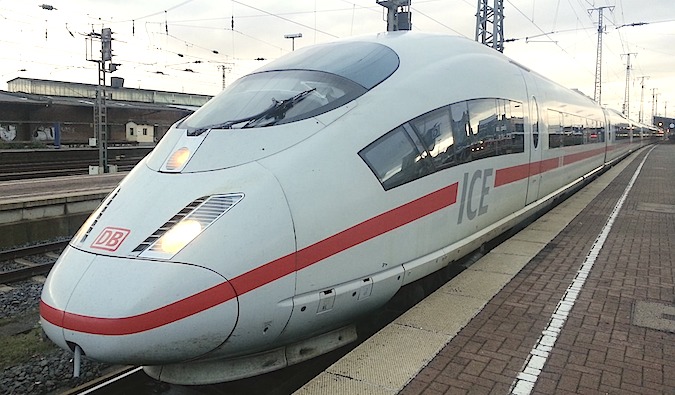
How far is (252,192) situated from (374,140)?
4.32 feet

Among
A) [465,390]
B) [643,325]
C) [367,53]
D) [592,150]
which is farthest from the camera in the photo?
[592,150]

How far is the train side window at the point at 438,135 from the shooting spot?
5.22m

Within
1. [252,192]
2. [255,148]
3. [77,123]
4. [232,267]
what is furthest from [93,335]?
[77,123]

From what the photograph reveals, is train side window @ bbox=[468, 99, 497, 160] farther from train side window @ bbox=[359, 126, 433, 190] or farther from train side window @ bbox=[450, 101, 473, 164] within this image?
train side window @ bbox=[359, 126, 433, 190]

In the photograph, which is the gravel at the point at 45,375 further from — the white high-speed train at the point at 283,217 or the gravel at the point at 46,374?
the white high-speed train at the point at 283,217

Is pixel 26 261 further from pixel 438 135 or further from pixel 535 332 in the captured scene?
pixel 535 332

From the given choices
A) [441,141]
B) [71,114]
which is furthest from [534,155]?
[71,114]

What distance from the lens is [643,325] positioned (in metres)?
5.05

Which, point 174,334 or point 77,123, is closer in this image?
point 174,334

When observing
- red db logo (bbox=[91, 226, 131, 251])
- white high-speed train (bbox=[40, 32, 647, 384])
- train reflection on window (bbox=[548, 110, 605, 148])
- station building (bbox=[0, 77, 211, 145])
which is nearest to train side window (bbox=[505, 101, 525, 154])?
white high-speed train (bbox=[40, 32, 647, 384])

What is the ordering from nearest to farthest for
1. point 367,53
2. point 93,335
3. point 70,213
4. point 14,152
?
point 93,335 < point 367,53 < point 70,213 < point 14,152

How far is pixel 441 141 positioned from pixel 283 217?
7.48 feet

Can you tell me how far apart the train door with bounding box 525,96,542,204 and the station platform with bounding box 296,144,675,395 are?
0.96 meters

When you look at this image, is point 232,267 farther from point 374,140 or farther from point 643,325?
point 643,325
